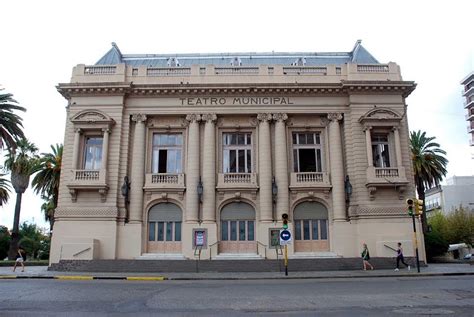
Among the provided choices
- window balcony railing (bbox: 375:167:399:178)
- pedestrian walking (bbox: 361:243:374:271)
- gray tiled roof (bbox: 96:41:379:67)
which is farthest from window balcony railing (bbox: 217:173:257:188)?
gray tiled roof (bbox: 96:41:379:67)

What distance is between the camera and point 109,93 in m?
29.0

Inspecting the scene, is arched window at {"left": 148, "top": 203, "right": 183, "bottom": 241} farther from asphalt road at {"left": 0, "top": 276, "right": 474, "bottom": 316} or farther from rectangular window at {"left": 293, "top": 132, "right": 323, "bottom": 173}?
asphalt road at {"left": 0, "top": 276, "right": 474, "bottom": 316}

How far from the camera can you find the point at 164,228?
2828cm

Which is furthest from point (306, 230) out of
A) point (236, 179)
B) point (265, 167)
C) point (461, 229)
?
point (461, 229)

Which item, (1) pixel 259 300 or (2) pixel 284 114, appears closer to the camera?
(1) pixel 259 300

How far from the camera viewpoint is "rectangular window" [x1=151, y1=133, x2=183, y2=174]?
1155 inches

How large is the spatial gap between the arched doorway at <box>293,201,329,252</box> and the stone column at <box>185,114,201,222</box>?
6662mm

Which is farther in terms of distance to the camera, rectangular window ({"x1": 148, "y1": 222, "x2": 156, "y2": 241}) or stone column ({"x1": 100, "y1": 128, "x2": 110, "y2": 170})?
rectangular window ({"x1": 148, "y1": 222, "x2": 156, "y2": 241})

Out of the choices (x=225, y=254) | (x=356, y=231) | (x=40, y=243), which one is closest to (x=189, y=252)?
(x=225, y=254)

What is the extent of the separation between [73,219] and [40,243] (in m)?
49.9

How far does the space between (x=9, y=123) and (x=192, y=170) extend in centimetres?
1288

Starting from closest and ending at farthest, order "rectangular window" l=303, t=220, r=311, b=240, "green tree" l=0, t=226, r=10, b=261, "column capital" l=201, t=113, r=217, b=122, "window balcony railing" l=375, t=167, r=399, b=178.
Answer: "window balcony railing" l=375, t=167, r=399, b=178
"rectangular window" l=303, t=220, r=311, b=240
"column capital" l=201, t=113, r=217, b=122
"green tree" l=0, t=226, r=10, b=261

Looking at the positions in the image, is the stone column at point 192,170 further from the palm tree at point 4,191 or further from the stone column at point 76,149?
the palm tree at point 4,191

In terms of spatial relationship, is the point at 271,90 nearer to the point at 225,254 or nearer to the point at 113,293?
the point at 225,254
